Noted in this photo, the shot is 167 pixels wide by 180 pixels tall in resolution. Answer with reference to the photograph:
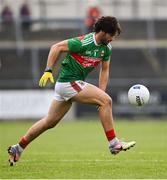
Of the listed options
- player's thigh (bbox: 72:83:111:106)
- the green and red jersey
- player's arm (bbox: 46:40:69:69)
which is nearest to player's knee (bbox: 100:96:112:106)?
player's thigh (bbox: 72:83:111:106)

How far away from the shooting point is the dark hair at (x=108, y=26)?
41.9 feet

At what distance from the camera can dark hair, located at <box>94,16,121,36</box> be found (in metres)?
12.8

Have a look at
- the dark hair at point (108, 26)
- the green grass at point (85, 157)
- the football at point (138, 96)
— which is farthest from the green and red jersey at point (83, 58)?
the green grass at point (85, 157)

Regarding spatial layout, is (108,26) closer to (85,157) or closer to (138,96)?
(138,96)

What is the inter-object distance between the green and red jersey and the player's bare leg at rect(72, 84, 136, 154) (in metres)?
0.32

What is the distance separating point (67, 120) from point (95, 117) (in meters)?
1.31

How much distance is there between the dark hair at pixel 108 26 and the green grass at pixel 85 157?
2.19 meters

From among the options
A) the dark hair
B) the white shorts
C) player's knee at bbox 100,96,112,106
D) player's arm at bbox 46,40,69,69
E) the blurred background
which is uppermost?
the dark hair

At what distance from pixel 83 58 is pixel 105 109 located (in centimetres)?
90

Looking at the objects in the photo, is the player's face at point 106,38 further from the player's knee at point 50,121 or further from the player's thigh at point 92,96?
the player's knee at point 50,121

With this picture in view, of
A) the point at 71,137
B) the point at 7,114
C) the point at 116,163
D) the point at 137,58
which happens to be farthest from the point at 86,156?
the point at 137,58

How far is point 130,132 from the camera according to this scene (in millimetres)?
23688

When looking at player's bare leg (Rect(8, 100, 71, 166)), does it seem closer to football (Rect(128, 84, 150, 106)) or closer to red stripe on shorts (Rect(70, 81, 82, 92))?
red stripe on shorts (Rect(70, 81, 82, 92))

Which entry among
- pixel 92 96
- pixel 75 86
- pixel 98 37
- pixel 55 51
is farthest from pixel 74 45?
pixel 92 96
